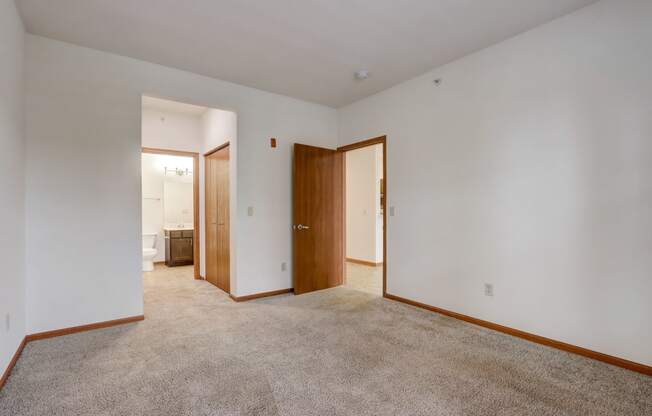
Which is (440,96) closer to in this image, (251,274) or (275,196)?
(275,196)

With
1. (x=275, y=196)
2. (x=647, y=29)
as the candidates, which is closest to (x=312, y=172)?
(x=275, y=196)

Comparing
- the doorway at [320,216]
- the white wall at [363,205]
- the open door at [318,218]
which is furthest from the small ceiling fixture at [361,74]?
the white wall at [363,205]

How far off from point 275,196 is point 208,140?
153 centimetres

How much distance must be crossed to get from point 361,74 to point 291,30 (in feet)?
3.48

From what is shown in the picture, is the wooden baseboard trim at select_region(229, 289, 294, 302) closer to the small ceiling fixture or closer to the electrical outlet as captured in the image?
the electrical outlet

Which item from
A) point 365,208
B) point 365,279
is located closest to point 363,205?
point 365,208

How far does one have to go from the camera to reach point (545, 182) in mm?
2602

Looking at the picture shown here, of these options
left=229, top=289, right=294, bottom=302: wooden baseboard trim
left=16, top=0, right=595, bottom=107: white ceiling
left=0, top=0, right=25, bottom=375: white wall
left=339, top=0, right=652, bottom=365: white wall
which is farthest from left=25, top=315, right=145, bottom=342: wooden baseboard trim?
left=339, top=0, right=652, bottom=365: white wall

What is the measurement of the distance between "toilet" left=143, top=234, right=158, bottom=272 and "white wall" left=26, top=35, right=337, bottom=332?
270 centimetres

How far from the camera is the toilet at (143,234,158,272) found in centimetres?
558

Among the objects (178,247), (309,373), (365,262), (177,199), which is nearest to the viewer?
Answer: (309,373)

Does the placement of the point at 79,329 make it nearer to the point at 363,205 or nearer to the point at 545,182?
the point at 545,182

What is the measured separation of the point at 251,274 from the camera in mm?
3932

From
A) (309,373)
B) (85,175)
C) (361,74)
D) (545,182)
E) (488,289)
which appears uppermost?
(361,74)
